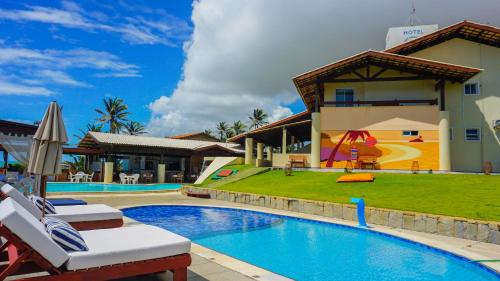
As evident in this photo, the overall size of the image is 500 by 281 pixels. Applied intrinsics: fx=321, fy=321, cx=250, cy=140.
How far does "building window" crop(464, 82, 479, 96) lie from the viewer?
23.0 metres

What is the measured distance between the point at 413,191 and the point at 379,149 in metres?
9.25

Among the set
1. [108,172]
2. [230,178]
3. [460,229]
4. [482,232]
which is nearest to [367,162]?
[230,178]

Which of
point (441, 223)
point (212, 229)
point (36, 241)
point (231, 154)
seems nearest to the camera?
point (36, 241)

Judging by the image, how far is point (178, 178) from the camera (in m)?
32.8

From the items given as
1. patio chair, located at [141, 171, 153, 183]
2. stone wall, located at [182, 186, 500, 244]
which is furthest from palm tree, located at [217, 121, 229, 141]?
stone wall, located at [182, 186, 500, 244]

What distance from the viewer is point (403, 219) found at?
9844 millimetres

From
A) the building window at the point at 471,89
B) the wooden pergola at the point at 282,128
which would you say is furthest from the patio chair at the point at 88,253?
the building window at the point at 471,89

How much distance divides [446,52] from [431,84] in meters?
3.31

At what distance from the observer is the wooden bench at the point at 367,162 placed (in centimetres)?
2145

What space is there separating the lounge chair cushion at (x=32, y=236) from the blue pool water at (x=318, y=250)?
13.4 feet

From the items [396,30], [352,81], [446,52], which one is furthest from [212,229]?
[396,30]

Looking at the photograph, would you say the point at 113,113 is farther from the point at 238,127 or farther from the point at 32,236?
the point at 32,236

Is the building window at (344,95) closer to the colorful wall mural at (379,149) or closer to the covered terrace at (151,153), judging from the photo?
the colorful wall mural at (379,149)

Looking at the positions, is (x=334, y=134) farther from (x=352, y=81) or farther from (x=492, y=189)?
(x=492, y=189)
